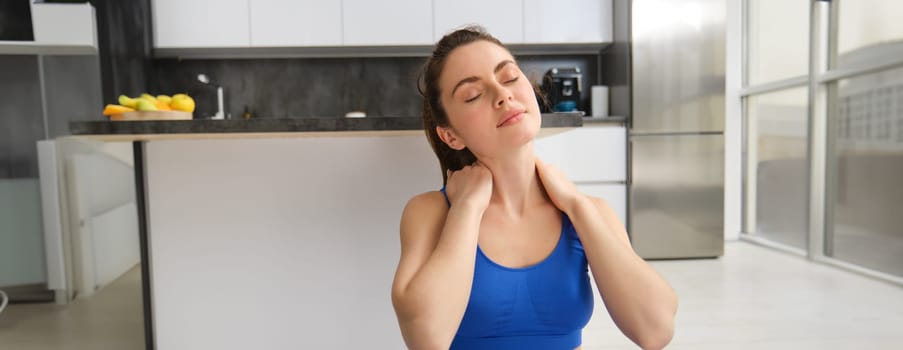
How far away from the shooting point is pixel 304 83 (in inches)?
158

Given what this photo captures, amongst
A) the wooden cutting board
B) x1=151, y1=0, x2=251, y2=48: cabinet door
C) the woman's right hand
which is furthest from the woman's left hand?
x1=151, y1=0, x2=251, y2=48: cabinet door

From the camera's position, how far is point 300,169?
1.46 meters

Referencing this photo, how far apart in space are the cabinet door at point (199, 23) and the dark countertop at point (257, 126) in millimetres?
2577

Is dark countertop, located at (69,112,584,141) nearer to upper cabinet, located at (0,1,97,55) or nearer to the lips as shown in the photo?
the lips

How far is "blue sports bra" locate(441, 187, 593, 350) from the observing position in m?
0.93

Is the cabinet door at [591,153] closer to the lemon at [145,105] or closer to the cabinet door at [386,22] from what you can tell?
the cabinet door at [386,22]

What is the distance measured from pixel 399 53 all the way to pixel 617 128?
5.38 feet

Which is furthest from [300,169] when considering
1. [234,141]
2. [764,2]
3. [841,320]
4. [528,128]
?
[764,2]

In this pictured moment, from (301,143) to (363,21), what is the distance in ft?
7.94

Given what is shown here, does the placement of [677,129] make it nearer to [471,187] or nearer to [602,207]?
[602,207]

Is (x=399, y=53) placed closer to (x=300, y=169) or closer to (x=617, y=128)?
(x=617, y=128)

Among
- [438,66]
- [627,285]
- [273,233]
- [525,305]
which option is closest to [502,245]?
[525,305]

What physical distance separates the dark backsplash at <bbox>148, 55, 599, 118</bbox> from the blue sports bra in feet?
10.4

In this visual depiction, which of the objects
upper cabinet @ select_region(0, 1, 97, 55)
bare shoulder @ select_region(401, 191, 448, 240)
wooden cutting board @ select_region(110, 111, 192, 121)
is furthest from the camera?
upper cabinet @ select_region(0, 1, 97, 55)
